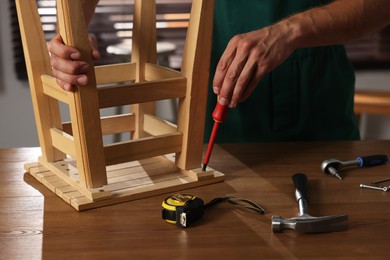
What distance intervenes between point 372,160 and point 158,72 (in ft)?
1.86

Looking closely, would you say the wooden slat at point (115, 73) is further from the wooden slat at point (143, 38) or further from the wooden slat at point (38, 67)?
the wooden slat at point (38, 67)

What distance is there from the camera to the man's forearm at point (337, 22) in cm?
150

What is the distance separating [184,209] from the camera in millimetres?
1271

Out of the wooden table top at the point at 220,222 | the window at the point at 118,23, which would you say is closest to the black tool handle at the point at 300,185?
the wooden table top at the point at 220,222

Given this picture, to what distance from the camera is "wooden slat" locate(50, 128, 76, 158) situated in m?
1.48

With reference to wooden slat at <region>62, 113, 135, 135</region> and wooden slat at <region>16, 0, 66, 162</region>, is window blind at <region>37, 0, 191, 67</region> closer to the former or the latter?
wooden slat at <region>62, 113, 135, 135</region>

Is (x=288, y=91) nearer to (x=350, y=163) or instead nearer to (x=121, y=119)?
(x=350, y=163)

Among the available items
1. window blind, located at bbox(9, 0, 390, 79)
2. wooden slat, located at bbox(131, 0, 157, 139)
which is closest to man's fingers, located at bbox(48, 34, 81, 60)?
wooden slat, located at bbox(131, 0, 157, 139)

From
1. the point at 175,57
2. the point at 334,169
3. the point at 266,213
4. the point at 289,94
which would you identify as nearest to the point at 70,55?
the point at 266,213

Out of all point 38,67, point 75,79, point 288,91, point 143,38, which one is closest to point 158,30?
point 288,91

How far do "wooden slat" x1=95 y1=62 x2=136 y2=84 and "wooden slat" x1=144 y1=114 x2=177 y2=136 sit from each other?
0.36 feet

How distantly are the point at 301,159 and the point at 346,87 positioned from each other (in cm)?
42

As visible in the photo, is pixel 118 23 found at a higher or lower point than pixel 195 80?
lower

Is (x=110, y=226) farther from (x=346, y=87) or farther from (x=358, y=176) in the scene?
(x=346, y=87)
